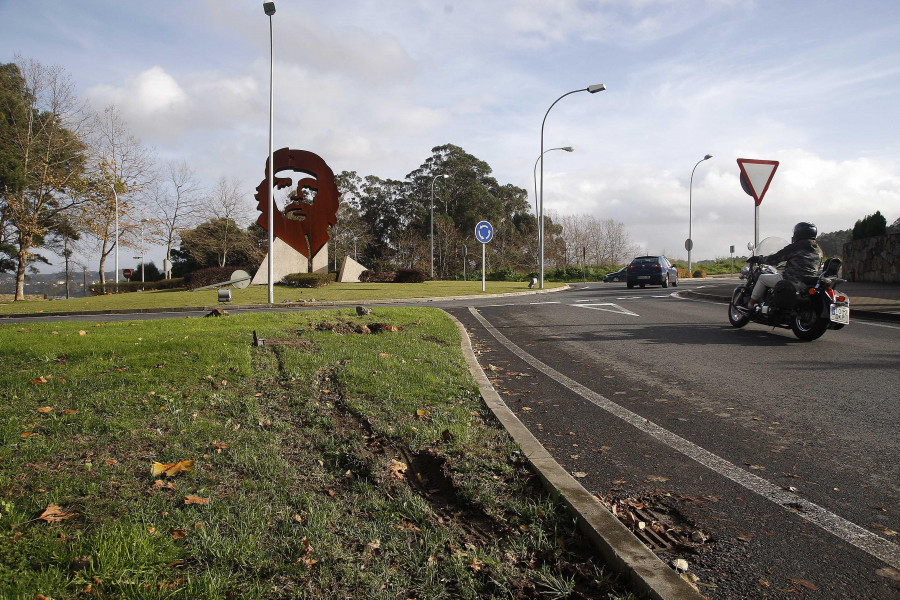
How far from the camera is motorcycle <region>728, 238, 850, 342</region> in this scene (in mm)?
8000

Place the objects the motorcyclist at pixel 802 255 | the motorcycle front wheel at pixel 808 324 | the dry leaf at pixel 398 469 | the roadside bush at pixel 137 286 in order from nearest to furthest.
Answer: the dry leaf at pixel 398 469 → the motorcycle front wheel at pixel 808 324 → the motorcyclist at pixel 802 255 → the roadside bush at pixel 137 286

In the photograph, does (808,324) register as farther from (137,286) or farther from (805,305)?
(137,286)

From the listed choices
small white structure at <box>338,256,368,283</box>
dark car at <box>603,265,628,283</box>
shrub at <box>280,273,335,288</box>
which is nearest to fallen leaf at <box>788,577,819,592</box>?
shrub at <box>280,273,335,288</box>

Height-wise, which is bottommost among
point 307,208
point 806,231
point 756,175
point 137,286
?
point 137,286

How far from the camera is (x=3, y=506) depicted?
2.58m

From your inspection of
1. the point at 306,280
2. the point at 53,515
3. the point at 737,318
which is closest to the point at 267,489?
the point at 53,515

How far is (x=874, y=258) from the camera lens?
2000 cm

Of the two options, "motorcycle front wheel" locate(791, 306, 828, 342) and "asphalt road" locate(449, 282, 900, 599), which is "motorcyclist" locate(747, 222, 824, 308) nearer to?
"motorcycle front wheel" locate(791, 306, 828, 342)

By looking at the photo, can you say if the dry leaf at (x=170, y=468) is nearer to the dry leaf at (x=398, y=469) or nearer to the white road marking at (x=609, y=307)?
the dry leaf at (x=398, y=469)

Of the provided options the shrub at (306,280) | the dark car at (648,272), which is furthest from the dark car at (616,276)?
the shrub at (306,280)

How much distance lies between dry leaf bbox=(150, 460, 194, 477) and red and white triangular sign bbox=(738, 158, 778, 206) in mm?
9760

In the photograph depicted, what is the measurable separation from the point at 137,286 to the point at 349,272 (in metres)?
11.6

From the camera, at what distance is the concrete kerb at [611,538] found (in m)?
2.05

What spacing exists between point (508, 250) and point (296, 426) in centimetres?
5314
